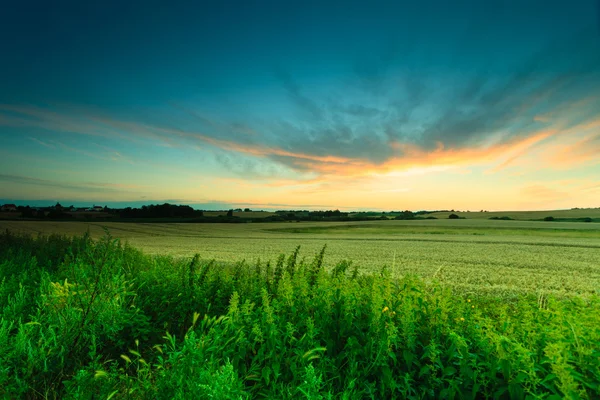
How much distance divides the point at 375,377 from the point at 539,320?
211 centimetres

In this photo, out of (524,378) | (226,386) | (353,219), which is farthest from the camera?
(353,219)

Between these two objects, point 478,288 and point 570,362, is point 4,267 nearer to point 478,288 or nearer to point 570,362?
point 570,362

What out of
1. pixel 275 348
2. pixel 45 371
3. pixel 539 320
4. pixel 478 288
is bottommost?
pixel 478 288

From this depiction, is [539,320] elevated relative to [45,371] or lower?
elevated

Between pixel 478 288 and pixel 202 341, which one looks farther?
pixel 478 288

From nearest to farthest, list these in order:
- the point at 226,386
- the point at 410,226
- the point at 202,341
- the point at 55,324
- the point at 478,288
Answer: the point at 226,386 < the point at 202,341 < the point at 55,324 < the point at 478,288 < the point at 410,226

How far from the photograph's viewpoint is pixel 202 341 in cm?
356

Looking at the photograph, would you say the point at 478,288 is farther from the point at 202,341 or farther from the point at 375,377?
the point at 202,341

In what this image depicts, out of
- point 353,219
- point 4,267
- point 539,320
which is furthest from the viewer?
point 353,219

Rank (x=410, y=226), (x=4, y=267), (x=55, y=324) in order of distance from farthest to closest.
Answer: (x=410, y=226)
(x=4, y=267)
(x=55, y=324)

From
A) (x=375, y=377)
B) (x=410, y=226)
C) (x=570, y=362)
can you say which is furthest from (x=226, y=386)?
(x=410, y=226)

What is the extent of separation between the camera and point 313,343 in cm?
A: 357

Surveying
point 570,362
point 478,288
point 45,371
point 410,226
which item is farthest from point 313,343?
point 410,226

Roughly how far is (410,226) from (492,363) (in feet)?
180
